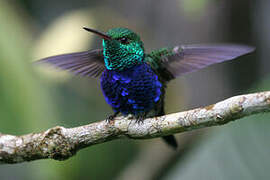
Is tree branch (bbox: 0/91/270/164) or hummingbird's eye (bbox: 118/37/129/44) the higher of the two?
hummingbird's eye (bbox: 118/37/129/44)

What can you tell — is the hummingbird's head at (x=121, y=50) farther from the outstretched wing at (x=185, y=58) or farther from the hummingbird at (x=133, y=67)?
the outstretched wing at (x=185, y=58)

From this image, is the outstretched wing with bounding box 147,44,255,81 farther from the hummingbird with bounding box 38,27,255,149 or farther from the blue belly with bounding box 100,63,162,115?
the blue belly with bounding box 100,63,162,115

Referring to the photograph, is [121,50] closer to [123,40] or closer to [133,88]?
[123,40]

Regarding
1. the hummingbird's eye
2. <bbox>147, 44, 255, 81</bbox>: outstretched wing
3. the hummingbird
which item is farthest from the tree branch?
<bbox>147, 44, 255, 81</bbox>: outstretched wing

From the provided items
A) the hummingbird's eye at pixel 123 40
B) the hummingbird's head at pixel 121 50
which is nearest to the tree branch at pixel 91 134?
the hummingbird's head at pixel 121 50

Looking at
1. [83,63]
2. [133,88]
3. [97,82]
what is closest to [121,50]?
[133,88]

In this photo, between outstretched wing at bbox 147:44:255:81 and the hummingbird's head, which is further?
outstretched wing at bbox 147:44:255:81
